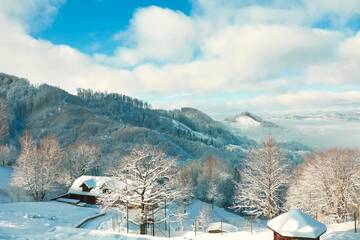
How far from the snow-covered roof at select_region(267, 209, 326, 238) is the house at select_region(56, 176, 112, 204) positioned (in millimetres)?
46672

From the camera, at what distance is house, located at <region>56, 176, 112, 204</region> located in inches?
2815

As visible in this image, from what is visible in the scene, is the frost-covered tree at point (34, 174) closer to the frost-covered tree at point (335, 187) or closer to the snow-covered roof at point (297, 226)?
the frost-covered tree at point (335, 187)

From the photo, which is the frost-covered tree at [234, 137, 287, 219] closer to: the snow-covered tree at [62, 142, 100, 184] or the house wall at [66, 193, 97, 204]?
the house wall at [66, 193, 97, 204]

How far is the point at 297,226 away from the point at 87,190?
5207 cm

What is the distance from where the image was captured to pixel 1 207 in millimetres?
46312

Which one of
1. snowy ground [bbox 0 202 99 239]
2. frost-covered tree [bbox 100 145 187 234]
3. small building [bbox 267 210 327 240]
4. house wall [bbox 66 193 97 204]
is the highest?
frost-covered tree [bbox 100 145 187 234]

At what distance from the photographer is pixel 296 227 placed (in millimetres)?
28422

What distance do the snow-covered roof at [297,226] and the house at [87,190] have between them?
46.7 metres

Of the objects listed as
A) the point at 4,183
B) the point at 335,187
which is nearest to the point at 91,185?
the point at 4,183

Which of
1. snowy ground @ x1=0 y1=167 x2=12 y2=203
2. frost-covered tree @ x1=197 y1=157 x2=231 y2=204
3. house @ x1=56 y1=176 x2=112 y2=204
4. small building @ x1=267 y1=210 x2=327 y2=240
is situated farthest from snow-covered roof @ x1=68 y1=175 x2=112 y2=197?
small building @ x1=267 y1=210 x2=327 y2=240

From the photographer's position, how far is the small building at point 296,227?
28.0 meters

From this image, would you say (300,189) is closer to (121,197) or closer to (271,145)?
(271,145)

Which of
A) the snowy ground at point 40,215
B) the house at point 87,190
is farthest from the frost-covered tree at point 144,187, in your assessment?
the house at point 87,190

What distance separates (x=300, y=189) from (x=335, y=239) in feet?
99.2
